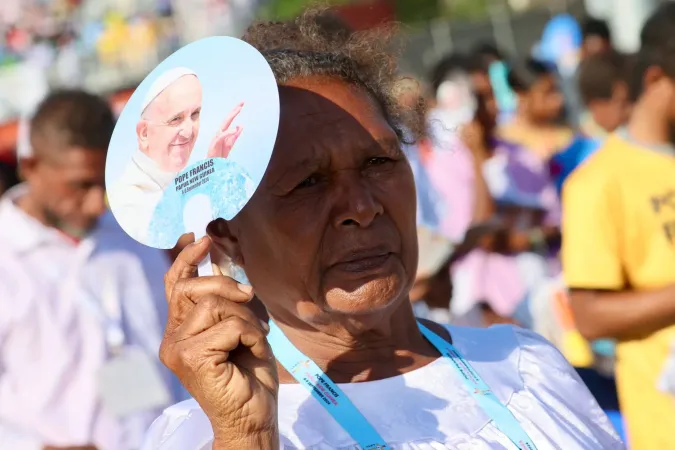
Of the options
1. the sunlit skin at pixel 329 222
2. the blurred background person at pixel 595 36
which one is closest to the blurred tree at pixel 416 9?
the blurred background person at pixel 595 36

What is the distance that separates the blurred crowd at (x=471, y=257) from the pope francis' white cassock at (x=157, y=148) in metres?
0.79

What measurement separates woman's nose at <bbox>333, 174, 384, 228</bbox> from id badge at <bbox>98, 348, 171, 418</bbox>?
248cm

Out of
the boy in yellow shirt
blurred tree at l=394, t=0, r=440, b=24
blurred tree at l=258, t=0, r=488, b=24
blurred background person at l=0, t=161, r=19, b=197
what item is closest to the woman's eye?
the boy in yellow shirt

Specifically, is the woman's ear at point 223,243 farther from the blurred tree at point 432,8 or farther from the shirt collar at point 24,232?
the blurred tree at point 432,8

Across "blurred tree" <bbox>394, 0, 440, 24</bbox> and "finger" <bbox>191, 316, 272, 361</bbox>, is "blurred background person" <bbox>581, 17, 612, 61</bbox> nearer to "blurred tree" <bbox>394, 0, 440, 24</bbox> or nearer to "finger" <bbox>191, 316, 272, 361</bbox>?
"finger" <bbox>191, 316, 272, 361</bbox>

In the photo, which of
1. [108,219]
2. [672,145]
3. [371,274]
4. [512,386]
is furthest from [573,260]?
[108,219]

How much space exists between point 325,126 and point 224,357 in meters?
0.55

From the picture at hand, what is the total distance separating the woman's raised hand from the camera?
150 centimetres

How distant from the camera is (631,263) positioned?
11.3 ft

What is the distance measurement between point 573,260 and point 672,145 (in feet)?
1.81

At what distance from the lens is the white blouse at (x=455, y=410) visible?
179cm

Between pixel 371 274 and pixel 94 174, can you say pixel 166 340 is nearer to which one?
pixel 371 274

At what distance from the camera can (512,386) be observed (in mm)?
2031

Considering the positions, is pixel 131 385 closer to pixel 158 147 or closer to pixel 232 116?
pixel 158 147
